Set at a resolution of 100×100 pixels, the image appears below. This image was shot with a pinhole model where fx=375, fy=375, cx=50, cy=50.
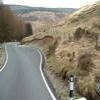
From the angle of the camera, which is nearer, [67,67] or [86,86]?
[86,86]

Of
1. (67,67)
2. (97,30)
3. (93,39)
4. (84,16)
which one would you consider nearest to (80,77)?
(67,67)

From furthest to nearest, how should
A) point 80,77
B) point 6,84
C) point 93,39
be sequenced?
point 93,39 < point 6,84 < point 80,77

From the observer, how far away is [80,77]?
20.2 metres

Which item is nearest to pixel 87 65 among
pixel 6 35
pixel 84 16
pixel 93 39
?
pixel 93 39

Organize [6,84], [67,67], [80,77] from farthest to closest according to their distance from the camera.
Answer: [67,67], [6,84], [80,77]

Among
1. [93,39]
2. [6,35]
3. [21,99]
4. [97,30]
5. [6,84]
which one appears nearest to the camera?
[21,99]

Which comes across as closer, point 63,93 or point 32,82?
point 63,93

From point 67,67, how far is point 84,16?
35.8m

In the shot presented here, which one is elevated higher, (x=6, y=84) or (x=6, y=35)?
(x=6, y=84)

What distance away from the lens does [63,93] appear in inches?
725

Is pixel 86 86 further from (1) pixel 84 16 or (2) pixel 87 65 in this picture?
(1) pixel 84 16

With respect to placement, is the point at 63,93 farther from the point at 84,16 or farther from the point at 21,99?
the point at 84,16

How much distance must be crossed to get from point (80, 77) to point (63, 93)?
2110 mm

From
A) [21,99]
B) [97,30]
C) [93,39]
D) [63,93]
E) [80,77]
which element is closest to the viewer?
[21,99]
